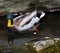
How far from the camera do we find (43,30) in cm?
1098

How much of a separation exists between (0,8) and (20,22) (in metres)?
1.27

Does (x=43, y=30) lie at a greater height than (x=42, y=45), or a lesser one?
lesser

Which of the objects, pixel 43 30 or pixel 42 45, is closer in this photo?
pixel 42 45

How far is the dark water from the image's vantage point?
1043cm

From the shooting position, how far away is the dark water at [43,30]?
10.4 meters

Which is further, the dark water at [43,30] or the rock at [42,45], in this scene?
the dark water at [43,30]

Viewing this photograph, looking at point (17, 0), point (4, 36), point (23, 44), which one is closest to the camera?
point (23, 44)

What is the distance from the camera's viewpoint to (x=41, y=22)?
1161 centimetres

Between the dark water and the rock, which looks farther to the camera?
the dark water

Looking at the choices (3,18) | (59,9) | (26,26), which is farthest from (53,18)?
(3,18)

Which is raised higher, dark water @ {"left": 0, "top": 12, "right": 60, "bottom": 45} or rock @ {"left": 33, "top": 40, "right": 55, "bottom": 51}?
rock @ {"left": 33, "top": 40, "right": 55, "bottom": 51}

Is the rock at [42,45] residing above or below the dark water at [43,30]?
above

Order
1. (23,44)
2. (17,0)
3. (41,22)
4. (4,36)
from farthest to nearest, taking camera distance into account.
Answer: (17,0) < (41,22) < (4,36) < (23,44)

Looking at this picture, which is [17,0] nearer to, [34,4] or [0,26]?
[34,4]
